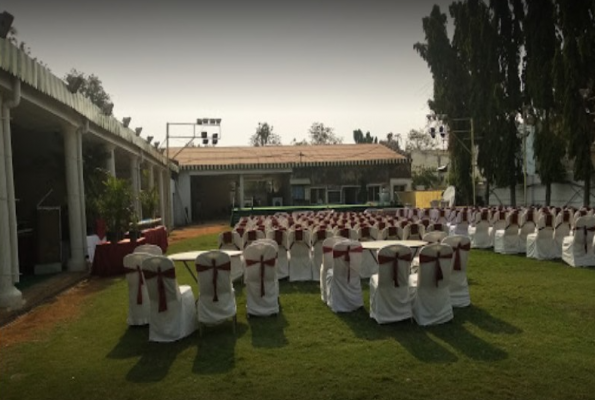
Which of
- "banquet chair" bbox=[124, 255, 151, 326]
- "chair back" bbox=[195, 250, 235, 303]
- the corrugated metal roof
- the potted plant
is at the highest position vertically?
the corrugated metal roof

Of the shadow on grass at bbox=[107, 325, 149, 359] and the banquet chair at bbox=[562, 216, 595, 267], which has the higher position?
the banquet chair at bbox=[562, 216, 595, 267]

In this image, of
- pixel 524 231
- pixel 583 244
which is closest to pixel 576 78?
pixel 524 231

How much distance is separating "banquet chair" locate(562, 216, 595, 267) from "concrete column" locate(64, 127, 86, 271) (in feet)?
36.5

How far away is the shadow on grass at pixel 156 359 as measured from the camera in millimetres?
4766

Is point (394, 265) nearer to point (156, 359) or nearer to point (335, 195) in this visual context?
point (156, 359)

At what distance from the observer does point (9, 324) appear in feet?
23.2

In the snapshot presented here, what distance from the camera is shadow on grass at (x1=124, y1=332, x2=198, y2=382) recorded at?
477cm

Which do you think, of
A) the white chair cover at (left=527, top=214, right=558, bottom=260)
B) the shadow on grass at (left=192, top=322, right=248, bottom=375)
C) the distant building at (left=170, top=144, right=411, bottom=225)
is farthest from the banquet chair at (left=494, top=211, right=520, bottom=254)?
the distant building at (left=170, top=144, right=411, bottom=225)

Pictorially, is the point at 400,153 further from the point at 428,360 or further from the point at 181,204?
the point at 428,360

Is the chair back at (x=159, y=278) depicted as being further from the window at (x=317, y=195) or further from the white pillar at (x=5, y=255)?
the window at (x=317, y=195)

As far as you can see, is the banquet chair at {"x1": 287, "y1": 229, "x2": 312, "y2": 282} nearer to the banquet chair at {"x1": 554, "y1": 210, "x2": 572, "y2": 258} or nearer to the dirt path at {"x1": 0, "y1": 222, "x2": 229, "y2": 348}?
the dirt path at {"x1": 0, "y1": 222, "x2": 229, "y2": 348}

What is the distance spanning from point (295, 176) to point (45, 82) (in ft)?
86.3

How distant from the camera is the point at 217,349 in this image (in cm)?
551

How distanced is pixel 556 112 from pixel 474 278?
579 inches
